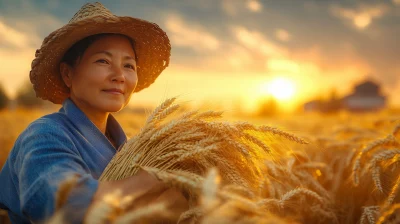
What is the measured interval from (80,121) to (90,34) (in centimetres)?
60

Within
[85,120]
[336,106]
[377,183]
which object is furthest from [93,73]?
[336,106]

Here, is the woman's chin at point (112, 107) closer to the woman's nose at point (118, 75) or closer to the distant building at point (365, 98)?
the woman's nose at point (118, 75)

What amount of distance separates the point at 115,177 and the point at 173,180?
1.63 ft

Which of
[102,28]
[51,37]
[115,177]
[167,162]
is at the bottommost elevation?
[115,177]

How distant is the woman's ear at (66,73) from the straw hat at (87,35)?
0.17ft

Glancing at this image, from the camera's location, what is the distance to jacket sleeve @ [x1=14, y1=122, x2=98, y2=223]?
1.41m

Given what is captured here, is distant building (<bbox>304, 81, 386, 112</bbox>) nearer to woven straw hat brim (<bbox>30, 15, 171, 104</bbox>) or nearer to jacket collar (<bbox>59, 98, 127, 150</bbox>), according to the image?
woven straw hat brim (<bbox>30, 15, 171, 104</bbox>)

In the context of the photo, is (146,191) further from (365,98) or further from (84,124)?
(365,98)

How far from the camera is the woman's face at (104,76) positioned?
217 cm

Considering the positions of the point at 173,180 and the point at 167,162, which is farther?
the point at 167,162

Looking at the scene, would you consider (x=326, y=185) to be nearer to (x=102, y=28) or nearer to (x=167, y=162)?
(x=167, y=162)

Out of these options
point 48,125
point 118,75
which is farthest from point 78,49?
point 48,125

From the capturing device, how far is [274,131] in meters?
1.74

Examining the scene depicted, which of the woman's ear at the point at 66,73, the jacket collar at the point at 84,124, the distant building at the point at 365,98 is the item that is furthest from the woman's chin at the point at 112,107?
the distant building at the point at 365,98
